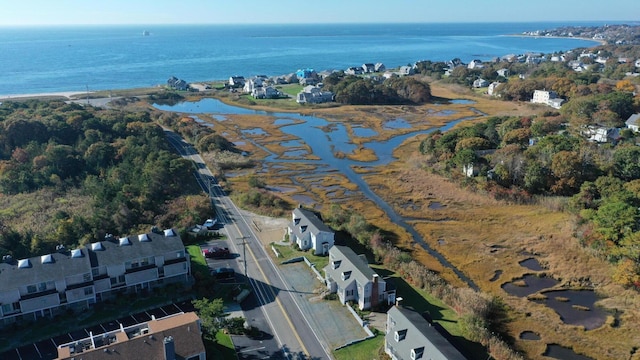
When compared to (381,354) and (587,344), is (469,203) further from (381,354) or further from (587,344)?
(381,354)

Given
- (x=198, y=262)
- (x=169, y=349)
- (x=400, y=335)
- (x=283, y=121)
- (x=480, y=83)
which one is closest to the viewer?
(x=169, y=349)

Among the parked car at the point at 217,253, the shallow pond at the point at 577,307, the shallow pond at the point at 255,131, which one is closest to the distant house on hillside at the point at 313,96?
the shallow pond at the point at 255,131

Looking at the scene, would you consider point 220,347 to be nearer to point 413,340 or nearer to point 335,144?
point 413,340

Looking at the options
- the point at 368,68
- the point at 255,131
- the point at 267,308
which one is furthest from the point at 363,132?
the point at 368,68

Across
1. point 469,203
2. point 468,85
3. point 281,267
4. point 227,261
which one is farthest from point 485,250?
point 468,85

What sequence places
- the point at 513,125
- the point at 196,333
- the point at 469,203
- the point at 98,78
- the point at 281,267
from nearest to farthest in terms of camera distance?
the point at 196,333, the point at 281,267, the point at 469,203, the point at 513,125, the point at 98,78

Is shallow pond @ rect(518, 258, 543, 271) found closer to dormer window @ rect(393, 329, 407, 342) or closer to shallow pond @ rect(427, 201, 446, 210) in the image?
shallow pond @ rect(427, 201, 446, 210)
